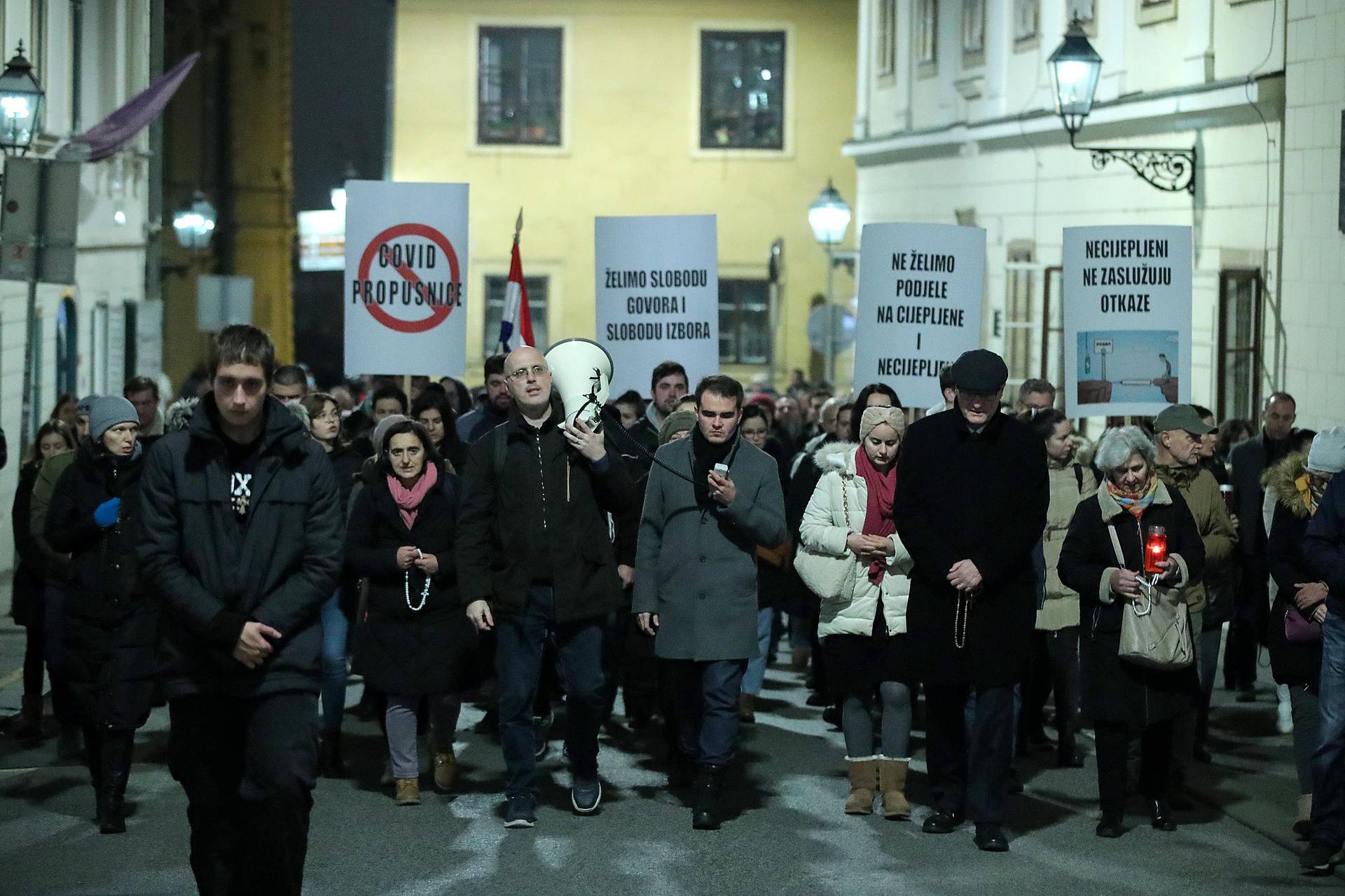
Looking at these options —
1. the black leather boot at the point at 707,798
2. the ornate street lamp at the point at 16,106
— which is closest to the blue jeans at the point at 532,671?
the black leather boot at the point at 707,798

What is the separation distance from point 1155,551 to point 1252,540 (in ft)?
13.7

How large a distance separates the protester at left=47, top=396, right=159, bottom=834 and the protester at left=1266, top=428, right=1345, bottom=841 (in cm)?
473

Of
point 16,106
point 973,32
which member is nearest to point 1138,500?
point 16,106

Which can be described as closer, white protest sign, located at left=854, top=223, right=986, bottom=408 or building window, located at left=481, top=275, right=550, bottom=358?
white protest sign, located at left=854, top=223, right=986, bottom=408

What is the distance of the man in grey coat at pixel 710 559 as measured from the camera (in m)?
9.87

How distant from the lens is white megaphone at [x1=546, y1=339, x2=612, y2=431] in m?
10.4

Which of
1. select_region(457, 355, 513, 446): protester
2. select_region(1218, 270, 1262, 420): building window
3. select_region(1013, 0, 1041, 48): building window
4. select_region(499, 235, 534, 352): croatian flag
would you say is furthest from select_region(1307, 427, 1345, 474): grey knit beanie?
select_region(1013, 0, 1041, 48): building window

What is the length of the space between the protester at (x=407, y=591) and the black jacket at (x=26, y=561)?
7.21ft

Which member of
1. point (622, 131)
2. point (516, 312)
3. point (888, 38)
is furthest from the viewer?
point (622, 131)

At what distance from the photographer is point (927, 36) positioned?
97.8 ft

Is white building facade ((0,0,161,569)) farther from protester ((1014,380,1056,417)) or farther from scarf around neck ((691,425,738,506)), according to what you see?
scarf around neck ((691,425,738,506))

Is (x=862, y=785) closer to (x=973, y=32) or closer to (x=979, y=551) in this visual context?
(x=979, y=551)

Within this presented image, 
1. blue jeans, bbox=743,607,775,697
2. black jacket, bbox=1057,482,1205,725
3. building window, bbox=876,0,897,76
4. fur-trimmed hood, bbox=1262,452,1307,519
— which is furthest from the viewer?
building window, bbox=876,0,897,76

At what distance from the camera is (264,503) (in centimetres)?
714
